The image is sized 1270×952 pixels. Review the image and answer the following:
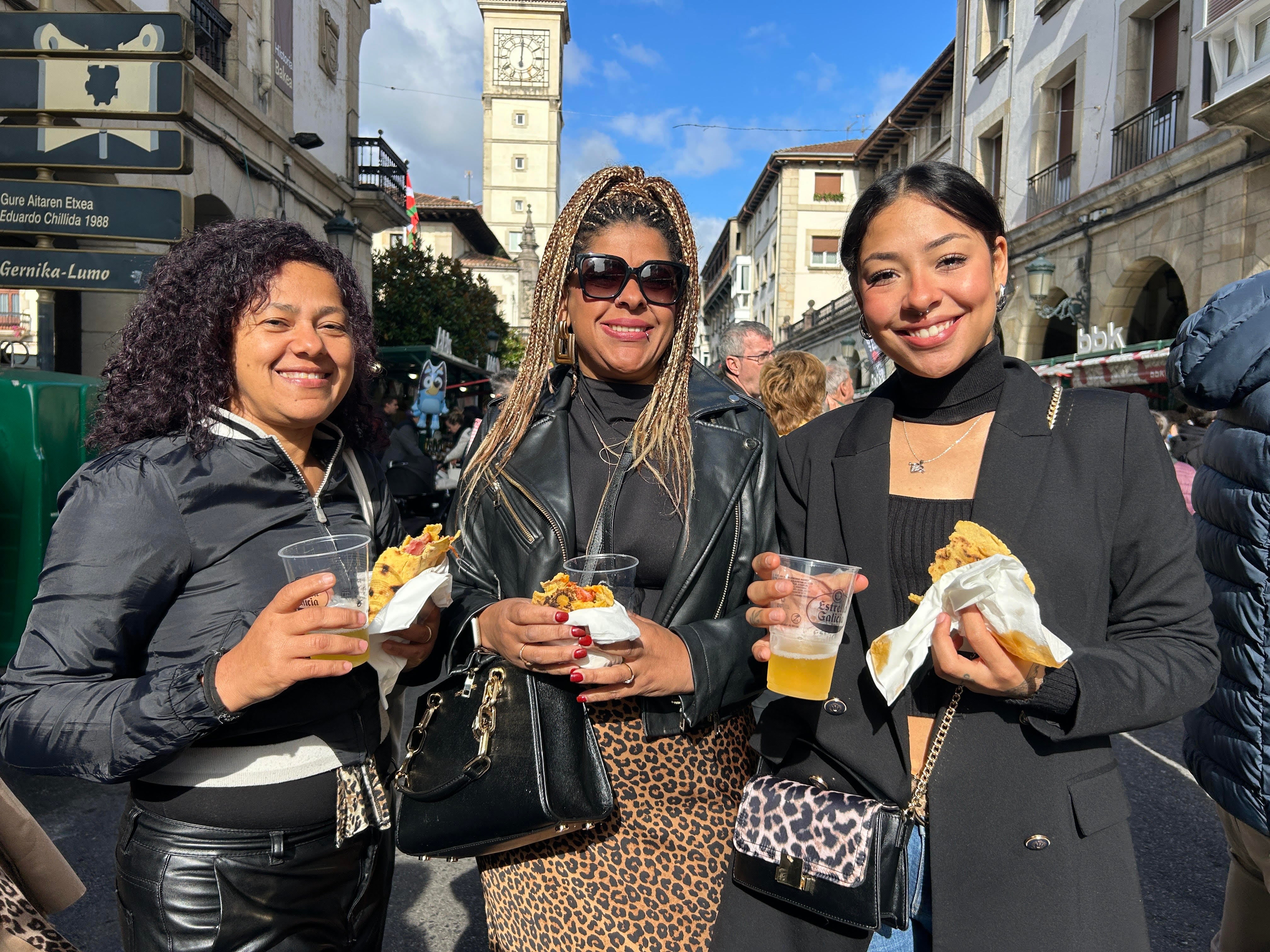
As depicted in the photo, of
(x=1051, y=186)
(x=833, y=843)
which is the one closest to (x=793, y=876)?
(x=833, y=843)

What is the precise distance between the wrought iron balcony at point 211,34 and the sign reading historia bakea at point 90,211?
6555mm

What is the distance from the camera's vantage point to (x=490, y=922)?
6.53 feet

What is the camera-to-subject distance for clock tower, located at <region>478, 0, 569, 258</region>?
Answer: 6172 centimetres

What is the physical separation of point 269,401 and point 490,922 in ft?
4.32

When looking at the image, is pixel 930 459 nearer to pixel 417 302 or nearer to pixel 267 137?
pixel 267 137

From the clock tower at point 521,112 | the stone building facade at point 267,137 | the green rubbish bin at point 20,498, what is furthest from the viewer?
the clock tower at point 521,112

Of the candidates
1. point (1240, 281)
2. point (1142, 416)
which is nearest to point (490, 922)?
point (1142, 416)

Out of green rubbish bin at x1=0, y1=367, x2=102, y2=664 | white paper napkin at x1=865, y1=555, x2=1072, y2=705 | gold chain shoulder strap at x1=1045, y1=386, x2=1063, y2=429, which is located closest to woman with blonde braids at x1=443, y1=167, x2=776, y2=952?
white paper napkin at x1=865, y1=555, x2=1072, y2=705

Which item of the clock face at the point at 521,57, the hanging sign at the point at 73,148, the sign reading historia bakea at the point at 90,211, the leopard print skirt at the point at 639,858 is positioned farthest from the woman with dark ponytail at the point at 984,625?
the clock face at the point at 521,57

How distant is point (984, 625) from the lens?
4.39ft

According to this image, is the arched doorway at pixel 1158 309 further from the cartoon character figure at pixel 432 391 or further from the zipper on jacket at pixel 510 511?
the zipper on jacket at pixel 510 511

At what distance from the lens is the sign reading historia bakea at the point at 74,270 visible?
16.9 ft

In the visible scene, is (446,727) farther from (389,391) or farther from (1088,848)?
(389,391)

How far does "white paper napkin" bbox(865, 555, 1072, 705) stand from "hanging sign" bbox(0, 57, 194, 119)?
5.50 metres
